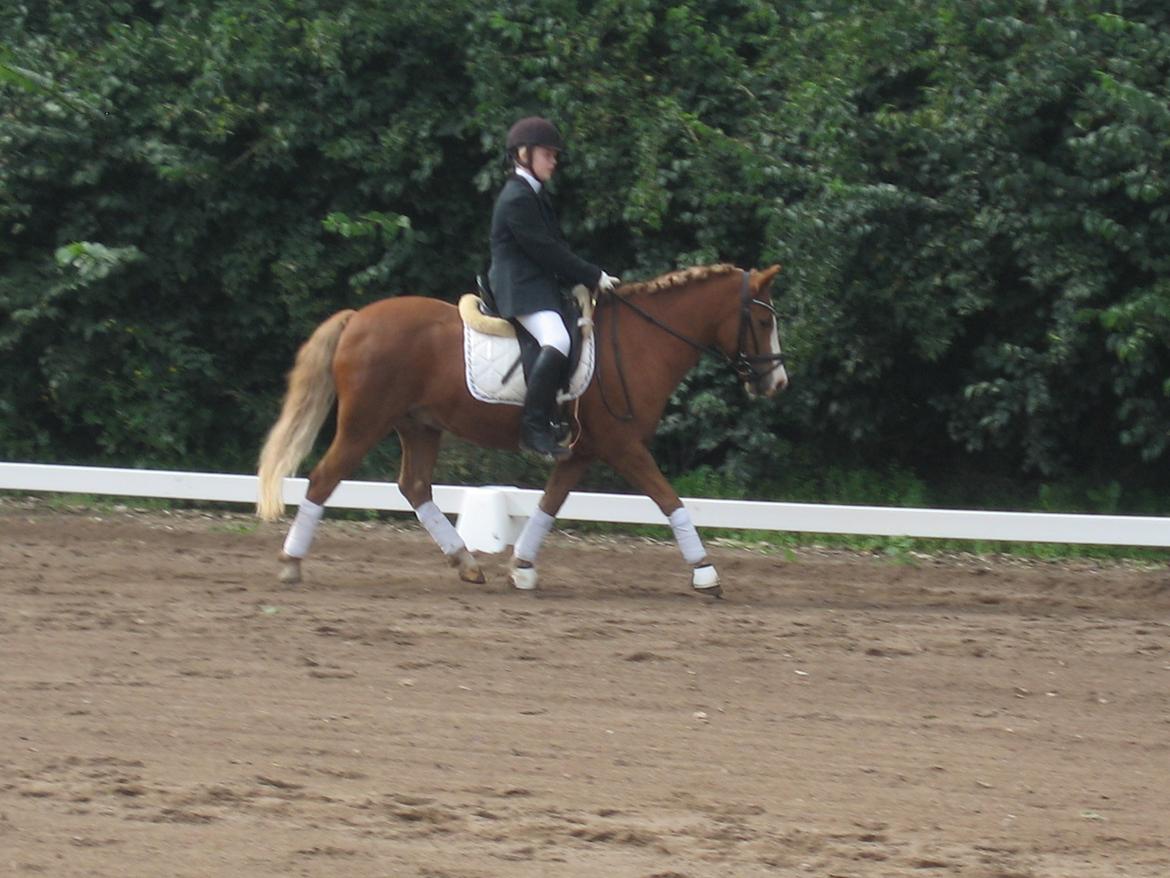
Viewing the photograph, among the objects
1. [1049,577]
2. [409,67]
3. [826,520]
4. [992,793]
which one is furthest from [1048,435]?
[992,793]

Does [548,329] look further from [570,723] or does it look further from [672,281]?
[570,723]

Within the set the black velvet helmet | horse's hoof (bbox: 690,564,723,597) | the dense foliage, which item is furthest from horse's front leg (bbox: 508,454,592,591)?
the dense foliage

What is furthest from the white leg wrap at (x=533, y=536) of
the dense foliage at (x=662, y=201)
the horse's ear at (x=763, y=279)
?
the dense foliage at (x=662, y=201)

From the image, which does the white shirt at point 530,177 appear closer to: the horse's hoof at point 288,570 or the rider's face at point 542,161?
the rider's face at point 542,161

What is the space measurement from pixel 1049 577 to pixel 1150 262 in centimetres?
247

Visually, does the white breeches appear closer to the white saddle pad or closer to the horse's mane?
the white saddle pad

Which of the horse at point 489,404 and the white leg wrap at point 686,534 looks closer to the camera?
the horse at point 489,404

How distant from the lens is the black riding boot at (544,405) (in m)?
8.75

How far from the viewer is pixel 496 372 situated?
29.4ft

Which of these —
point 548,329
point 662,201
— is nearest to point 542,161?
point 548,329

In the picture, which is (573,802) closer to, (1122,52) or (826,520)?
(826,520)

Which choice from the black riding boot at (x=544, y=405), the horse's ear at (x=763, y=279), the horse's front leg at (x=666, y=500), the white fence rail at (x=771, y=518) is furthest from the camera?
the white fence rail at (x=771, y=518)

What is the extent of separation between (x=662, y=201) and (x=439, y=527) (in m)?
3.66

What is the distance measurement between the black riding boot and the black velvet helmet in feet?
3.73
